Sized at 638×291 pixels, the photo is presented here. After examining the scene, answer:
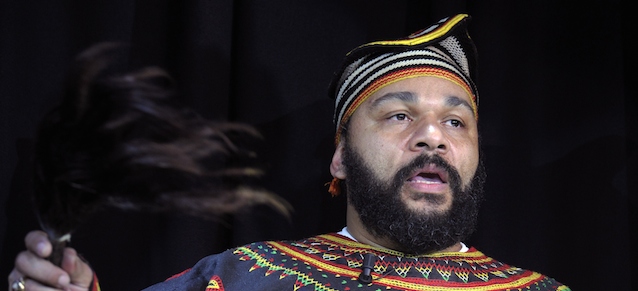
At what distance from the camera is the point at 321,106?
79.0 inches

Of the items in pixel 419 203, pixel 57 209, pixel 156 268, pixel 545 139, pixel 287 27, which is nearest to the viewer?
pixel 57 209

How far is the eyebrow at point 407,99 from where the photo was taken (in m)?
1.59

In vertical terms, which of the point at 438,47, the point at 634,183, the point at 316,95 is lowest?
the point at 634,183

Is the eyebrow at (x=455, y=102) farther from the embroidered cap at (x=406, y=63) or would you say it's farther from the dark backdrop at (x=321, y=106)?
the dark backdrop at (x=321, y=106)

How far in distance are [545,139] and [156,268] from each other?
4.13 feet

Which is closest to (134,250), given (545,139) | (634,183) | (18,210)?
(18,210)

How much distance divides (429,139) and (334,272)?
1.22 ft

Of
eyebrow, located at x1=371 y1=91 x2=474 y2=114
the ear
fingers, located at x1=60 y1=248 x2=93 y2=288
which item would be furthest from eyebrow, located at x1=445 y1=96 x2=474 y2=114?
fingers, located at x1=60 y1=248 x2=93 y2=288

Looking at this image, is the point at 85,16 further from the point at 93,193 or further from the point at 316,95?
the point at 93,193

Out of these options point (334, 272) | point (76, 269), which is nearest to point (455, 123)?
point (334, 272)

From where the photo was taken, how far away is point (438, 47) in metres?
1.70

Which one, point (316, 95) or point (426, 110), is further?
point (316, 95)

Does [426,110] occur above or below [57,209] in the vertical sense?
above

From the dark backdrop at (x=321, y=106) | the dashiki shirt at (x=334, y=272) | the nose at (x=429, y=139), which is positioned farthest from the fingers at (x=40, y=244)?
the nose at (x=429, y=139)
